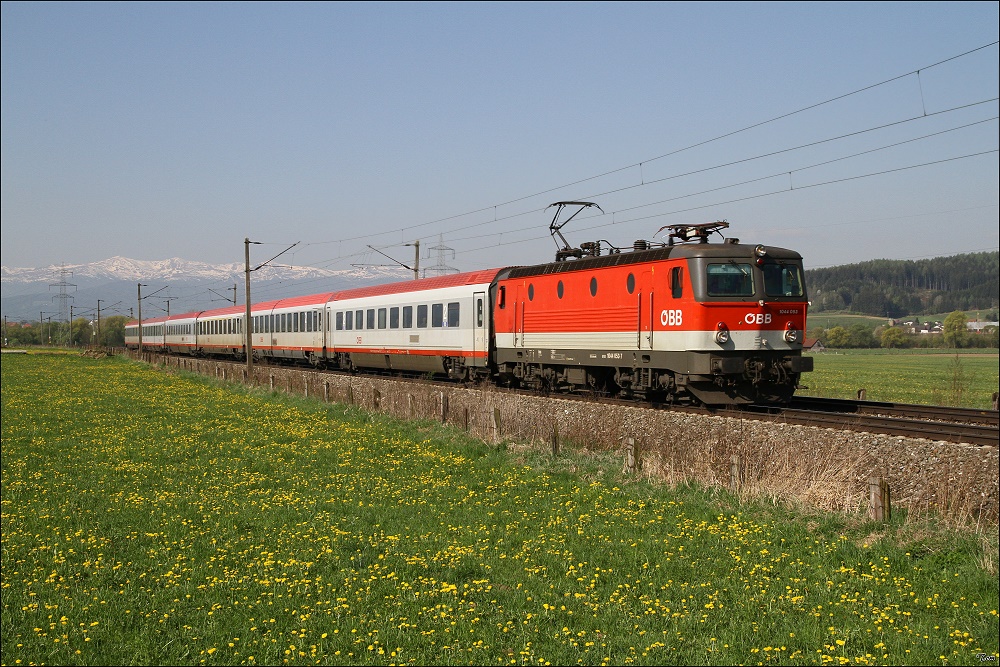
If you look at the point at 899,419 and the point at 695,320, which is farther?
the point at 695,320

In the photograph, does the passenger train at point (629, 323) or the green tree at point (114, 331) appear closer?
the passenger train at point (629, 323)

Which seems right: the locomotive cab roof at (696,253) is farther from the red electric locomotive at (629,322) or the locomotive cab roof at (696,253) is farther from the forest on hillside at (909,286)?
the forest on hillside at (909,286)

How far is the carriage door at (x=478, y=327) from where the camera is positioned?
2845 centimetres

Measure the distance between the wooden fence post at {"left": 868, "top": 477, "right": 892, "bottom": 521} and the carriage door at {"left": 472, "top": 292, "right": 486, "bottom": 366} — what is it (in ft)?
59.9

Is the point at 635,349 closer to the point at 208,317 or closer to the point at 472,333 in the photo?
the point at 472,333

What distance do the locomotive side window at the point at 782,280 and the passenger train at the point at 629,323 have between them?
23 millimetres

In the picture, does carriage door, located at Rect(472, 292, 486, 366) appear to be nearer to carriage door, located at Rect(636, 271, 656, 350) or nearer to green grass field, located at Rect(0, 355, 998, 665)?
carriage door, located at Rect(636, 271, 656, 350)

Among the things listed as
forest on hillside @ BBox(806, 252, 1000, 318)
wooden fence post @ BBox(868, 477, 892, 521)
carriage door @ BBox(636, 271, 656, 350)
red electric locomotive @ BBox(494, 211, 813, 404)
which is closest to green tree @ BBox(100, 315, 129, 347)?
forest on hillside @ BBox(806, 252, 1000, 318)

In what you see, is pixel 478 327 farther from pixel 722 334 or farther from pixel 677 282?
pixel 722 334

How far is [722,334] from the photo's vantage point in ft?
60.3

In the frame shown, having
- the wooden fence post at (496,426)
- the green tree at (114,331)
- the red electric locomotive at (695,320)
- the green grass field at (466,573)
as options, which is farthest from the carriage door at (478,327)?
the green tree at (114,331)

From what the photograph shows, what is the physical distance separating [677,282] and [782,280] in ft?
8.16

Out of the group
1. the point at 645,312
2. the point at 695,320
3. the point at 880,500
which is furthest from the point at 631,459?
the point at 645,312

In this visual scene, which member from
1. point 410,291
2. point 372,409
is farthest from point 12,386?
point 372,409
